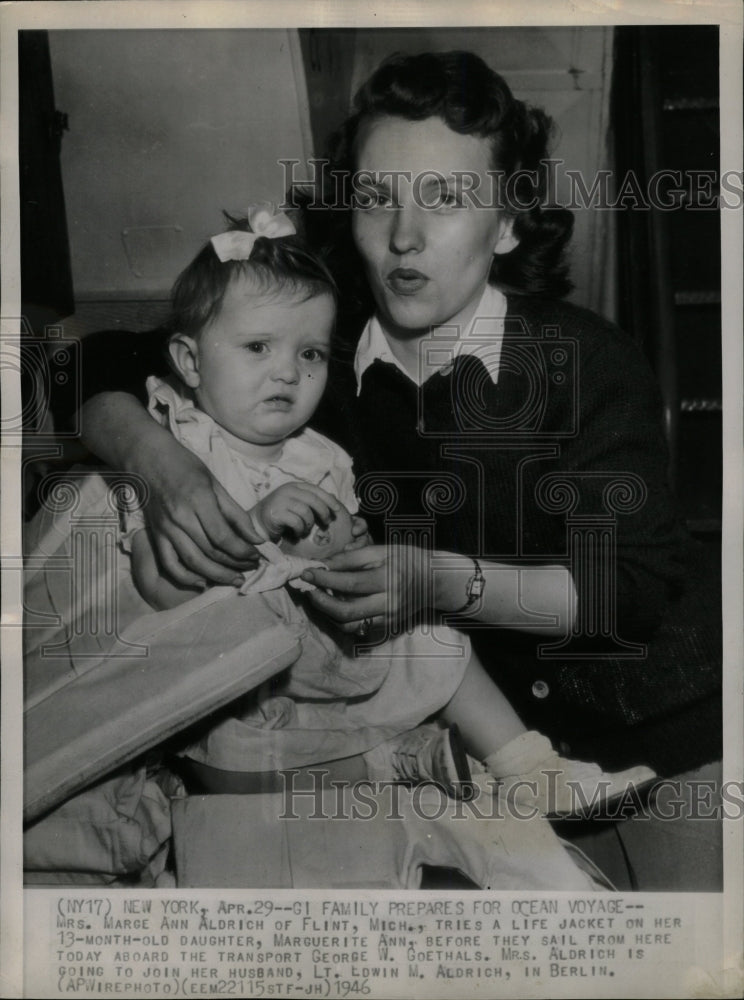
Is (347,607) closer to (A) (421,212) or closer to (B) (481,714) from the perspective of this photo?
(B) (481,714)

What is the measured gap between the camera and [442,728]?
131 cm

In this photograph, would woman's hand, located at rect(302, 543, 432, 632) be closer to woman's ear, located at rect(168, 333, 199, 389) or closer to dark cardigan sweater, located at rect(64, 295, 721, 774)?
dark cardigan sweater, located at rect(64, 295, 721, 774)

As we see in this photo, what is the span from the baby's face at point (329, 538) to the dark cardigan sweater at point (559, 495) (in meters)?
0.04

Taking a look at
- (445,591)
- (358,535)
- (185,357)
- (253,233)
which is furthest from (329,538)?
(253,233)

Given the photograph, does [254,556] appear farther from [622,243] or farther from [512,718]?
[622,243]

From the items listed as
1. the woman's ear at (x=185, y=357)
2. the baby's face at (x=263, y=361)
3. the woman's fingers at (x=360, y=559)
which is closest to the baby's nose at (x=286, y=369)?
the baby's face at (x=263, y=361)

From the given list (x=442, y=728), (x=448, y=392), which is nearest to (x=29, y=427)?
(x=448, y=392)

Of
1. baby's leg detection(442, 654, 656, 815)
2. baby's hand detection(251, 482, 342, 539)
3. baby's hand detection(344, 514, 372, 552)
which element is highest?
baby's hand detection(251, 482, 342, 539)

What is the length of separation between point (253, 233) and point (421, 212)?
0.76 feet

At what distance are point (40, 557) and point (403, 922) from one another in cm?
71

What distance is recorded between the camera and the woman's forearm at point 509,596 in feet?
4.27

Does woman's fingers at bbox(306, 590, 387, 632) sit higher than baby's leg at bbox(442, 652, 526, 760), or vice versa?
woman's fingers at bbox(306, 590, 387, 632)

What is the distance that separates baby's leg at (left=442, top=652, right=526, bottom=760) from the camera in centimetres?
131

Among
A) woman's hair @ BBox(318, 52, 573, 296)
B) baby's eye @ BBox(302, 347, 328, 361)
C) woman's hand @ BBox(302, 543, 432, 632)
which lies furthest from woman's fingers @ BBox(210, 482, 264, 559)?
woman's hair @ BBox(318, 52, 573, 296)
